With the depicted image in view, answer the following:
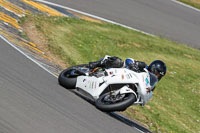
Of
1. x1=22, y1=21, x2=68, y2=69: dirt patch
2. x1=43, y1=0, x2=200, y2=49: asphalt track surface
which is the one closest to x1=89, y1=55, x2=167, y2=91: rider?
x1=22, y1=21, x2=68, y2=69: dirt patch

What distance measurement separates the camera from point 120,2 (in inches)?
820

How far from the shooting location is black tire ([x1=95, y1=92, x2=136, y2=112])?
7.87 meters

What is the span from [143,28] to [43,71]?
33.9 feet

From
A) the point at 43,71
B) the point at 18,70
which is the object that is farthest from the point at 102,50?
the point at 18,70

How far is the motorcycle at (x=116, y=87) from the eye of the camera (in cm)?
826

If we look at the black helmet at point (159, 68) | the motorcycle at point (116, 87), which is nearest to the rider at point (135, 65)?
the black helmet at point (159, 68)

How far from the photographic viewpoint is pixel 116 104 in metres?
7.92

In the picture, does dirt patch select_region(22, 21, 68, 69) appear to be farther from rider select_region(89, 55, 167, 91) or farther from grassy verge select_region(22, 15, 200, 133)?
rider select_region(89, 55, 167, 91)

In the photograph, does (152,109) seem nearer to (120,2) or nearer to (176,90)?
(176,90)

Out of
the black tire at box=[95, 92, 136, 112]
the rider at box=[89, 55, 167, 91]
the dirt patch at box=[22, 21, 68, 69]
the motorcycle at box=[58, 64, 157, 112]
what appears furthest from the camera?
the dirt patch at box=[22, 21, 68, 69]

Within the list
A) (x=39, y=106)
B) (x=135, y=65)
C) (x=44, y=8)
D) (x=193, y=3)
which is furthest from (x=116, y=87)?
(x=193, y=3)

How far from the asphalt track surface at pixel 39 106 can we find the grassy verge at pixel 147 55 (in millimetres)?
2145

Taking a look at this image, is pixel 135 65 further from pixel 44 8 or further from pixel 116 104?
pixel 44 8

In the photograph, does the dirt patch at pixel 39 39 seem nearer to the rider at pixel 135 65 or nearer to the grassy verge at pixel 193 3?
the rider at pixel 135 65
